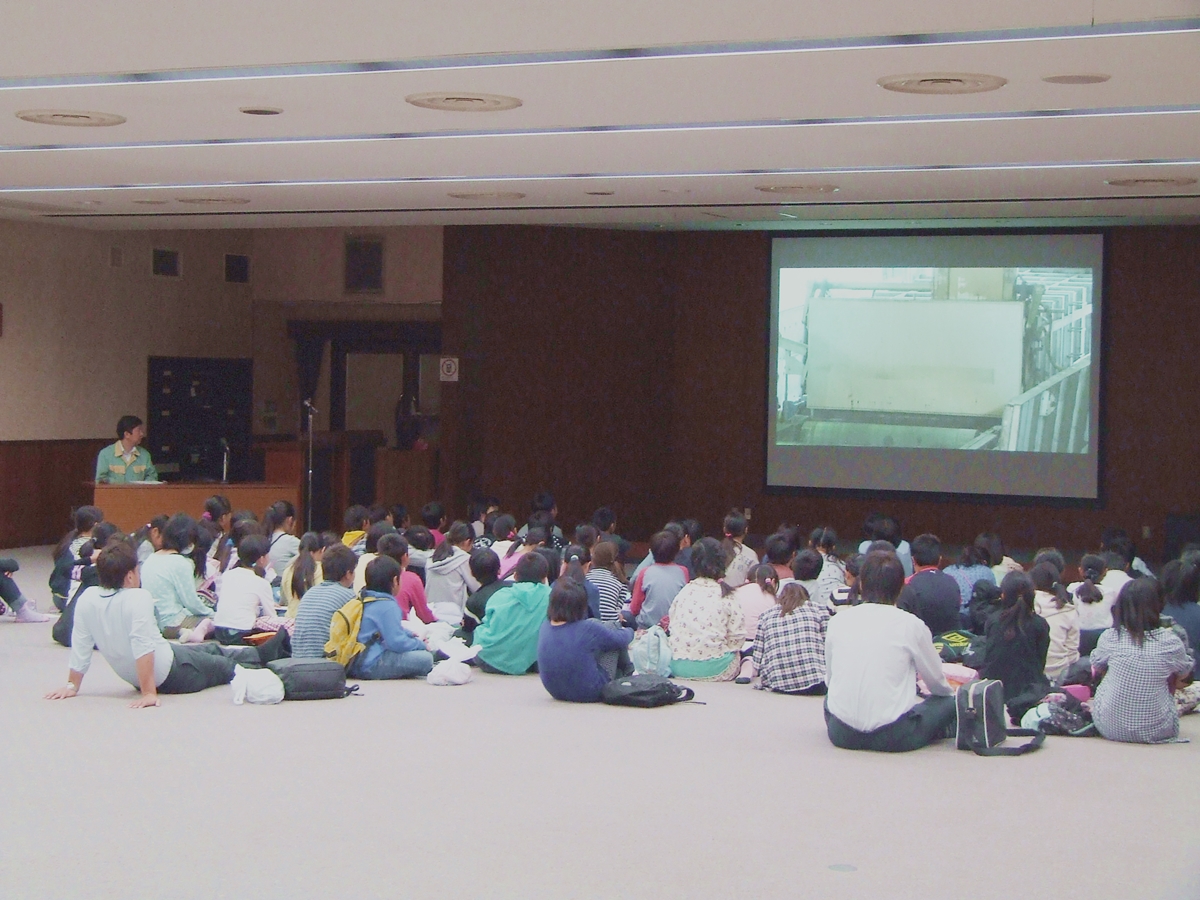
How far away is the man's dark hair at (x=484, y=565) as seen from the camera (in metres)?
8.41

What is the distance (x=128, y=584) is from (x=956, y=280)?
972 cm

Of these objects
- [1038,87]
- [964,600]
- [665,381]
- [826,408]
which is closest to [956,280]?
[826,408]

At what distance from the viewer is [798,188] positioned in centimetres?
1120

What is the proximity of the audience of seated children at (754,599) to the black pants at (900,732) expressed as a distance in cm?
180

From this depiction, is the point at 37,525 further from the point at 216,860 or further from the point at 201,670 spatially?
the point at 216,860

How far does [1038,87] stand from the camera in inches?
284

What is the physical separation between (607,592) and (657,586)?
31 centimetres

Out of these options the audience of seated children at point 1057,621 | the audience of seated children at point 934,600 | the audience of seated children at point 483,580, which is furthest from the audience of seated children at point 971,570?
the audience of seated children at point 483,580

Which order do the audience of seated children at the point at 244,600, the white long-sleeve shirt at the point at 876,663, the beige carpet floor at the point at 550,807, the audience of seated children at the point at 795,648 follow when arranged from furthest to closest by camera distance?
the audience of seated children at the point at 244,600 < the audience of seated children at the point at 795,648 < the white long-sleeve shirt at the point at 876,663 < the beige carpet floor at the point at 550,807

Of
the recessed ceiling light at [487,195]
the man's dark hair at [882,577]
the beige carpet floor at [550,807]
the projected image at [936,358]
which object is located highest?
the recessed ceiling light at [487,195]

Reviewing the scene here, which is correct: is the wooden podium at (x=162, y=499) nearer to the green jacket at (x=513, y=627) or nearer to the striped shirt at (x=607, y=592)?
the striped shirt at (x=607, y=592)

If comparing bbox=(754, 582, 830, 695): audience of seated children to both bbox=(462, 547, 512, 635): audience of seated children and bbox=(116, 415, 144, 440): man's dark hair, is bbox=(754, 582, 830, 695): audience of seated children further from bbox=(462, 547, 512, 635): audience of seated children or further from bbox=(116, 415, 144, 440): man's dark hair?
bbox=(116, 415, 144, 440): man's dark hair

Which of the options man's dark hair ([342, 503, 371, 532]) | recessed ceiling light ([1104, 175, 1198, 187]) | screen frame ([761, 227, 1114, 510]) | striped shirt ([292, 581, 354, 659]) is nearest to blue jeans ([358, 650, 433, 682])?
striped shirt ([292, 581, 354, 659])

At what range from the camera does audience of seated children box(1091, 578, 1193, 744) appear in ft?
20.5
